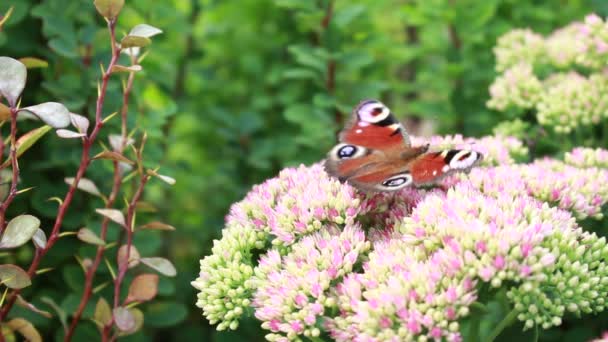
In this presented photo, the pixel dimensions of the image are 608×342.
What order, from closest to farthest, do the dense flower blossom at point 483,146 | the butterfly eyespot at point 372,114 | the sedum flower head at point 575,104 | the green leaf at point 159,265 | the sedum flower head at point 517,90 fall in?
the green leaf at point 159,265 < the butterfly eyespot at point 372,114 < the dense flower blossom at point 483,146 < the sedum flower head at point 575,104 < the sedum flower head at point 517,90

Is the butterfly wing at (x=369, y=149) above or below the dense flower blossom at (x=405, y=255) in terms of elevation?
above

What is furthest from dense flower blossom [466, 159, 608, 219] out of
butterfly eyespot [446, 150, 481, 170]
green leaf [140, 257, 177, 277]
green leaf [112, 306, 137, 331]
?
green leaf [112, 306, 137, 331]

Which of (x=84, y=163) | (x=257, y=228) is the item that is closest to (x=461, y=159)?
(x=257, y=228)

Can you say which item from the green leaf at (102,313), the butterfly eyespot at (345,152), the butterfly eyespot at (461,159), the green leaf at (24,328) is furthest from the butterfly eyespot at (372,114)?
the green leaf at (24,328)

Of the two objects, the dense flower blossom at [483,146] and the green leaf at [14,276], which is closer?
the green leaf at [14,276]

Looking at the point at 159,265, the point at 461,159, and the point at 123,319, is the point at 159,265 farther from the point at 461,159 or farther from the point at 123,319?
the point at 461,159

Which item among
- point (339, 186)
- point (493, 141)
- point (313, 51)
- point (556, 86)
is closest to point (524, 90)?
point (556, 86)

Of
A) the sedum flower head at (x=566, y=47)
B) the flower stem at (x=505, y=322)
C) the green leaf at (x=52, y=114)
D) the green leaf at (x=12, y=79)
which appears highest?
the sedum flower head at (x=566, y=47)

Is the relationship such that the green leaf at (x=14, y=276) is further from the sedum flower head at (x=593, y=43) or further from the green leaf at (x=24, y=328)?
the sedum flower head at (x=593, y=43)
